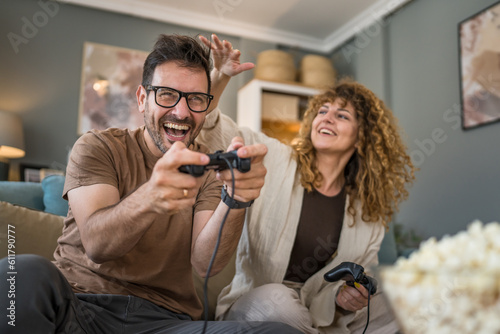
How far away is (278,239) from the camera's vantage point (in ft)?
4.76

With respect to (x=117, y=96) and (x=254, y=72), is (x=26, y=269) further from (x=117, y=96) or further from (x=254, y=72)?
(x=254, y=72)

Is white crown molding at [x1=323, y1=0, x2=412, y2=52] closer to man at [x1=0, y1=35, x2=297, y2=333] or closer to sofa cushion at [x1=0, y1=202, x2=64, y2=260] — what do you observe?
man at [x1=0, y1=35, x2=297, y2=333]

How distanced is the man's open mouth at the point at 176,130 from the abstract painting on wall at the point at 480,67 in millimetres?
2096

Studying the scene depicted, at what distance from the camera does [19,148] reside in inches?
115

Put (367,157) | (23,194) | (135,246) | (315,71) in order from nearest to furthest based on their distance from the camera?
1. (135,246)
2. (23,194)
3. (367,157)
4. (315,71)

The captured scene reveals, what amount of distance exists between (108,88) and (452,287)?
347cm

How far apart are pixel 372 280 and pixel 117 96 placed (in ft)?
9.46

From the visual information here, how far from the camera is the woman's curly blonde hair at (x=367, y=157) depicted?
161cm

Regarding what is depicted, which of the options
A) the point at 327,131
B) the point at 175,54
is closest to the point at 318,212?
the point at 327,131

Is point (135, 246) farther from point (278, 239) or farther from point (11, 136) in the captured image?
point (11, 136)

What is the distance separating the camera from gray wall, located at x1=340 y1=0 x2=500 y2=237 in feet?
8.54

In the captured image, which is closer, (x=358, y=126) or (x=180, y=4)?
(x=358, y=126)

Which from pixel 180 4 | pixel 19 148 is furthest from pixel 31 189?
pixel 180 4

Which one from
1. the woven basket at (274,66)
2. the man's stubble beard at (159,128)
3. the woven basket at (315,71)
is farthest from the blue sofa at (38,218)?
the woven basket at (315,71)
